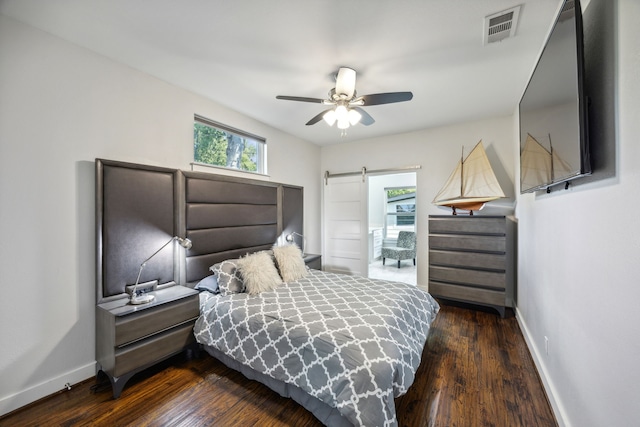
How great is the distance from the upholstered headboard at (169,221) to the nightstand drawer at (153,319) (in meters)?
0.37

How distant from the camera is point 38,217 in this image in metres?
1.80

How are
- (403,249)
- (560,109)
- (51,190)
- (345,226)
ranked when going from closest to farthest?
(560,109) → (51,190) → (345,226) → (403,249)

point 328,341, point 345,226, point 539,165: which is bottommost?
point 328,341

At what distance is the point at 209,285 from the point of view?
97.5 inches

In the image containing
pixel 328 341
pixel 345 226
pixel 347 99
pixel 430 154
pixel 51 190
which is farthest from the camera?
pixel 345 226

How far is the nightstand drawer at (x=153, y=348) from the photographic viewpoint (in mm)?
1828

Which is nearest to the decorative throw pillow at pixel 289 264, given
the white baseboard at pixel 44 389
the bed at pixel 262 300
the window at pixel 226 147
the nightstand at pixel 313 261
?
the bed at pixel 262 300

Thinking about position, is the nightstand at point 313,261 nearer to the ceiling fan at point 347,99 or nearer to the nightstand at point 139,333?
the nightstand at point 139,333

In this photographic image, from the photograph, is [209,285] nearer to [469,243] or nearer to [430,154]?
[469,243]

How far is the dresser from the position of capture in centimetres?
316

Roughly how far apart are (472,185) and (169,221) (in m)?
3.61

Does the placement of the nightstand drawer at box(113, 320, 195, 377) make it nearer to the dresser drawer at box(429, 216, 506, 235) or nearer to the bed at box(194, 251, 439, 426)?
the bed at box(194, 251, 439, 426)

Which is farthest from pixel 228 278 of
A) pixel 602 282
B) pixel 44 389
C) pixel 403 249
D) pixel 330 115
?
pixel 403 249

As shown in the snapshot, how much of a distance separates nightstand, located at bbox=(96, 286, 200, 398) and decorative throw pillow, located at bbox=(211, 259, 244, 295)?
0.27 m
